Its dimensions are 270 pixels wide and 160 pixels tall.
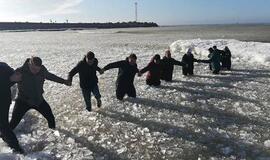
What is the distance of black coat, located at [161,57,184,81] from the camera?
49.8ft

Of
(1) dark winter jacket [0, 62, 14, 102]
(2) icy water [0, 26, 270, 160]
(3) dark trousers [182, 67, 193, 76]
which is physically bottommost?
(2) icy water [0, 26, 270, 160]

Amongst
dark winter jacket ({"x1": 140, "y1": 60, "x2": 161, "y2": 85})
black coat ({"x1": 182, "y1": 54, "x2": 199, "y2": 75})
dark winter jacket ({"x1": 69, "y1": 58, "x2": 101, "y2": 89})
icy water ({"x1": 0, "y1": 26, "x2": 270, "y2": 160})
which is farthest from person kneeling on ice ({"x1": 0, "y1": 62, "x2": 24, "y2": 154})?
black coat ({"x1": 182, "y1": 54, "x2": 199, "y2": 75})

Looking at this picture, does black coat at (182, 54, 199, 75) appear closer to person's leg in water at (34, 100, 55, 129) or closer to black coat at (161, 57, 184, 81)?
black coat at (161, 57, 184, 81)

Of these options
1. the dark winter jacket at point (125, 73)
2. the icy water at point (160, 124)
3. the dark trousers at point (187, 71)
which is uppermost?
the dark winter jacket at point (125, 73)

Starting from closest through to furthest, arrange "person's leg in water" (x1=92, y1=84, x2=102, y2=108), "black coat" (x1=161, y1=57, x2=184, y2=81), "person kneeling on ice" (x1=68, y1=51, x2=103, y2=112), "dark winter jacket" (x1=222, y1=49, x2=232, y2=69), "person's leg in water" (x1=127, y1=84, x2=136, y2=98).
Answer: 1. "person kneeling on ice" (x1=68, y1=51, x2=103, y2=112)
2. "person's leg in water" (x1=92, y1=84, x2=102, y2=108)
3. "person's leg in water" (x1=127, y1=84, x2=136, y2=98)
4. "black coat" (x1=161, y1=57, x2=184, y2=81)
5. "dark winter jacket" (x1=222, y1=49, x2=232, y2=69)

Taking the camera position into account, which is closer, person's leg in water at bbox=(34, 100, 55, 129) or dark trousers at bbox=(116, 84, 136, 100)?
person's leg in water at bbox=(34, 100, 55, 129)

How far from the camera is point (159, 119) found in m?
10.5

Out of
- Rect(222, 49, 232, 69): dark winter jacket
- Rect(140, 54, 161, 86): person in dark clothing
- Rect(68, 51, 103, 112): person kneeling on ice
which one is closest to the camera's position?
Rect(68, 51, 103, 112): person kneeling on ice

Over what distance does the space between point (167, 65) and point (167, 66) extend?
6 centimetres

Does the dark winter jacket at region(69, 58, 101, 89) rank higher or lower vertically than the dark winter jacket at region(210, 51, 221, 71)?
higher

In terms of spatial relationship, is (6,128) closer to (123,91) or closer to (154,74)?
(123,91)

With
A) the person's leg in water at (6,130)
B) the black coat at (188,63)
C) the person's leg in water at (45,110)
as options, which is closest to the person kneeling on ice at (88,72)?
the person's leg in water at (45,110)

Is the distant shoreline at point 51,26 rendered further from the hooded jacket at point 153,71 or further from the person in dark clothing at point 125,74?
the person in dark clothing at point 125,74

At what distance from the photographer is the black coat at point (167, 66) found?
15.2 meters
